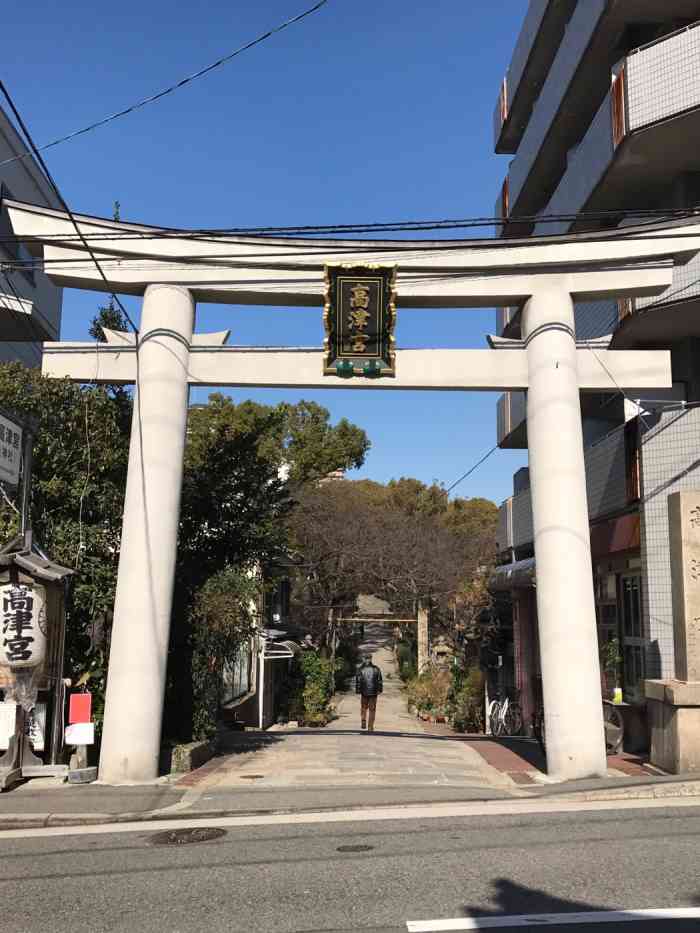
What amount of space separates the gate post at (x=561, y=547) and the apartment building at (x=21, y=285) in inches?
394

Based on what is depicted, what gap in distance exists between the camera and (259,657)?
90.6ft

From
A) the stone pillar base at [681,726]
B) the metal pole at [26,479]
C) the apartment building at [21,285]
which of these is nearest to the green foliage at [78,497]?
the metal pole at [26,479]

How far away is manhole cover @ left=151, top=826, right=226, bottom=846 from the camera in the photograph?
26.3 ft

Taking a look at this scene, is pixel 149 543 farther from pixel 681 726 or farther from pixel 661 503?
pixel 661 503

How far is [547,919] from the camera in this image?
528 centimetres

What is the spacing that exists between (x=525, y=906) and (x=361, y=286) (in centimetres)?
969

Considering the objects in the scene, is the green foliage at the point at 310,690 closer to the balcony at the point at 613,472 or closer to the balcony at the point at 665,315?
the balcony at the point at 613,472

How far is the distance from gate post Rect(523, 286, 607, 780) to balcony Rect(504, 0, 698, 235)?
4.36 m

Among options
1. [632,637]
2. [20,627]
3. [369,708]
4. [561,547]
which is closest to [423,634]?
[369,708]

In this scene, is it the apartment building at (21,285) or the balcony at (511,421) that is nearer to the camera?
the apartment building at (21,285)

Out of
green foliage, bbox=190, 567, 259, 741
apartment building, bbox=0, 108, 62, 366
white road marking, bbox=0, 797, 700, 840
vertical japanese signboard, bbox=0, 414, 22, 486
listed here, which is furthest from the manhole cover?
apartment building, bbox=0, 108, 62, 366

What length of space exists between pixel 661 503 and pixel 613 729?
3.92 metres

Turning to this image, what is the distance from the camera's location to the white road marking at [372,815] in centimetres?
889

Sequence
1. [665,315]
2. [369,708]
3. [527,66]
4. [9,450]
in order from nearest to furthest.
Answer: [9,450]
[665,315]
[369,708]
[527,66]
